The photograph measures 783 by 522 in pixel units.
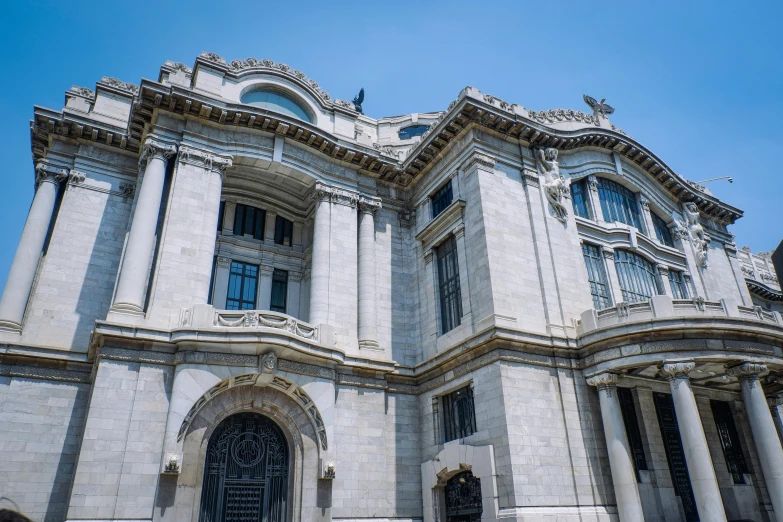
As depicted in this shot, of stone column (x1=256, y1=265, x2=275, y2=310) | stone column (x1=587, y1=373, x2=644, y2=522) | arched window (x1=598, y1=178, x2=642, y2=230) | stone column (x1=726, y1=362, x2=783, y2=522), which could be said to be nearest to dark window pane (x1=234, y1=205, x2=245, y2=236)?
stone column (x1=256, y1=265, x2=275, y2=310)

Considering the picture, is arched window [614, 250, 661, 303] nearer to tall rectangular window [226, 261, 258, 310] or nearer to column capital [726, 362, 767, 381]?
column capital [726, 362, 767, 381]

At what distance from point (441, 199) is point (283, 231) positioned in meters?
8.64

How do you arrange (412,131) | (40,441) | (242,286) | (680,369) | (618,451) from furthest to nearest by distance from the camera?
(412,131)
(242,286)
(40,441)
(680,369)
(618,451)

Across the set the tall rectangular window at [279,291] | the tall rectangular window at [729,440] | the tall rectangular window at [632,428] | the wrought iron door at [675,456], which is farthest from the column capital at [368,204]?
the tall rectangular window at [729,440]

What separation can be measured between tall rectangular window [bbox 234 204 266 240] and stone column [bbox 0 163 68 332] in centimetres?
828

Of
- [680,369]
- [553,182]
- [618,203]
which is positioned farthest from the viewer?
[618,203]

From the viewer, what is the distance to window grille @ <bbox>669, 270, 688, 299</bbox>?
29.4 m

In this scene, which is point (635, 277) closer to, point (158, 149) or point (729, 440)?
point (729, 440)

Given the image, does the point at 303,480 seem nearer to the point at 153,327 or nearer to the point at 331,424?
the point at 331,424

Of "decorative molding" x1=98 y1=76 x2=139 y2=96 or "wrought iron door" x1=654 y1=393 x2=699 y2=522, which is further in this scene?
"decorative molding" x1=98 y1=76 x2=139 y2=96

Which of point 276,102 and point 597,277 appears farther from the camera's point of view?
point 276,102

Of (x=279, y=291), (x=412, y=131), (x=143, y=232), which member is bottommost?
(x=143, y=232)

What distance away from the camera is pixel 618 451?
19.2 meters

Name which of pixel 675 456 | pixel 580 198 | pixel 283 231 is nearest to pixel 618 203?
pixel 580 198
